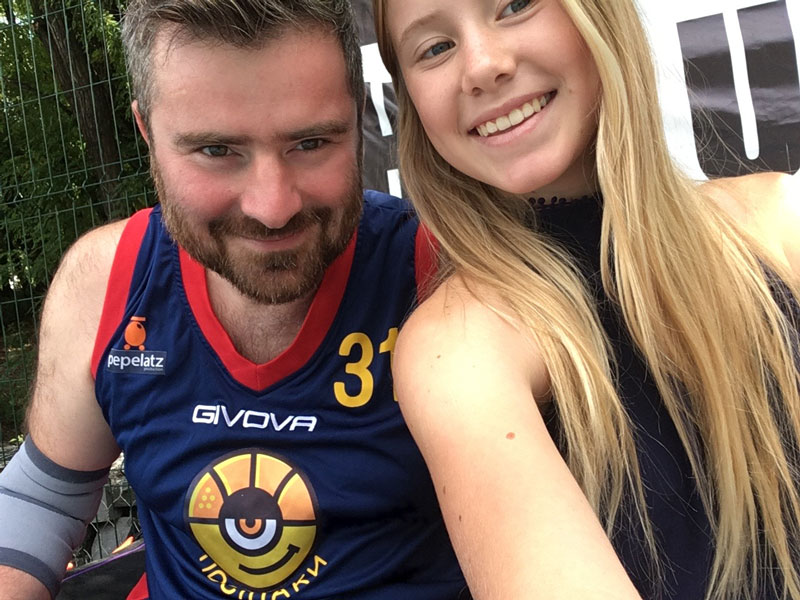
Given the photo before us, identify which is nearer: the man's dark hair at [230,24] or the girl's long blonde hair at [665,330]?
the girl's long blonde hair at [665,330]

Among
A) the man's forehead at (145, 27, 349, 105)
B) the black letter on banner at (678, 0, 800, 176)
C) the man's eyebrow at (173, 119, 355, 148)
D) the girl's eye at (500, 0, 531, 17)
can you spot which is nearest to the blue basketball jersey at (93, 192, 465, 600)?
the man's eyebrow at (173, 119, 355, 148)

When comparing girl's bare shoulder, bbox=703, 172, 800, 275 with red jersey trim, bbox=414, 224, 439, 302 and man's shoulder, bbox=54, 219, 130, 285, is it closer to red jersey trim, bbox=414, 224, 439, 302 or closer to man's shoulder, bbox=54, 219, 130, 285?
red jersey trim, bbox=414, 224, 439, 302

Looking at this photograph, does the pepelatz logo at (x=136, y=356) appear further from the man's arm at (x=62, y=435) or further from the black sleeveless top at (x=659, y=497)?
the black sleeveless top at (x=659, y=497)

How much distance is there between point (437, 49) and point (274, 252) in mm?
462

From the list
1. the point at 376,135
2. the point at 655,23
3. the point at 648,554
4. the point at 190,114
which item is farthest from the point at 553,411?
the point at 376,135

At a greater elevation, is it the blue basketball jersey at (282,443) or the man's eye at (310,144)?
the man's eye at (310,144)

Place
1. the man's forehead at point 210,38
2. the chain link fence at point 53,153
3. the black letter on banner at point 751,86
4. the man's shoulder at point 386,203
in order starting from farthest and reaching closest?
the chain link fence at point 53,153
the black letter on banner at point 751,86
the man's shoulder at point 386,203
the man's forehead at point 210,38

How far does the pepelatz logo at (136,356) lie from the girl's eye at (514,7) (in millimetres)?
860

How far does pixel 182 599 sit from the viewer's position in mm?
1548

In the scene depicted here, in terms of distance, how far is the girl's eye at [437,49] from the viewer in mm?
1258

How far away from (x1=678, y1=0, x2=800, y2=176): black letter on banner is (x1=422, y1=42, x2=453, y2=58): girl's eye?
1451mm

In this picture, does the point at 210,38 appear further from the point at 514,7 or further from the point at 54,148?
the point at 54,148

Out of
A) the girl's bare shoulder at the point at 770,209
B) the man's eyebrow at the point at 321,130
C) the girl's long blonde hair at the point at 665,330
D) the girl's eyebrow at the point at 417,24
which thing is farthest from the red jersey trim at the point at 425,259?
the girl's bare shoulder at the point at 770,209

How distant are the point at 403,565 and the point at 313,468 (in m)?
0.24
